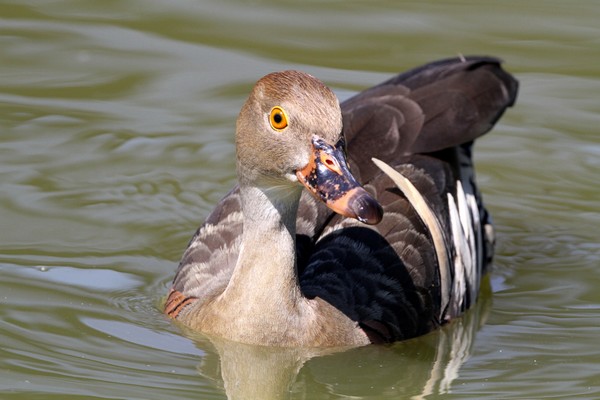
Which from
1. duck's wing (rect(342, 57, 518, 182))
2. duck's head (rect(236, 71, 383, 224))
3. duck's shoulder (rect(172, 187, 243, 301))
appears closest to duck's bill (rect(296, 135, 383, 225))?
duck's head (rect(236, 71, 383, 224))

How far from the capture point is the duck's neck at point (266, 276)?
257 inches

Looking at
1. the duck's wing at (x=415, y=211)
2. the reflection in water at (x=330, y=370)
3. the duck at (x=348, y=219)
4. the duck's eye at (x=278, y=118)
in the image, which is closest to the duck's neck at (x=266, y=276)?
the duck at (x=348, y=219)

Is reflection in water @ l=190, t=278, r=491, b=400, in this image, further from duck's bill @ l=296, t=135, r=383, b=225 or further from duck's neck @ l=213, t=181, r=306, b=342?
duck's bill @ l=296, t=135, r=383, b=225

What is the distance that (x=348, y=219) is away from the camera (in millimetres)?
7188

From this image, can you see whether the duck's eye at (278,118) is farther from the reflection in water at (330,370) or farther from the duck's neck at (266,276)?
the reflection in water at (330,370)

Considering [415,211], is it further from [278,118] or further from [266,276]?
[278,118]

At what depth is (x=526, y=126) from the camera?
31.7 ft

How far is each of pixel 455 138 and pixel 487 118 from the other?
0.33m

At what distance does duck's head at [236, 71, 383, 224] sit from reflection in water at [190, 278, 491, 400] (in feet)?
2.83

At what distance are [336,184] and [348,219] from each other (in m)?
1.33

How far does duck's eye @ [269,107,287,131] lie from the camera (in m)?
6.16

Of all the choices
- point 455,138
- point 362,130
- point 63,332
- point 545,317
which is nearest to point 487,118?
point 455,138

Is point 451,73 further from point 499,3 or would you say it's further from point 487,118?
point 499,3

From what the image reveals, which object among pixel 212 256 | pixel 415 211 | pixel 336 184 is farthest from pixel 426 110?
pixel 336 184
